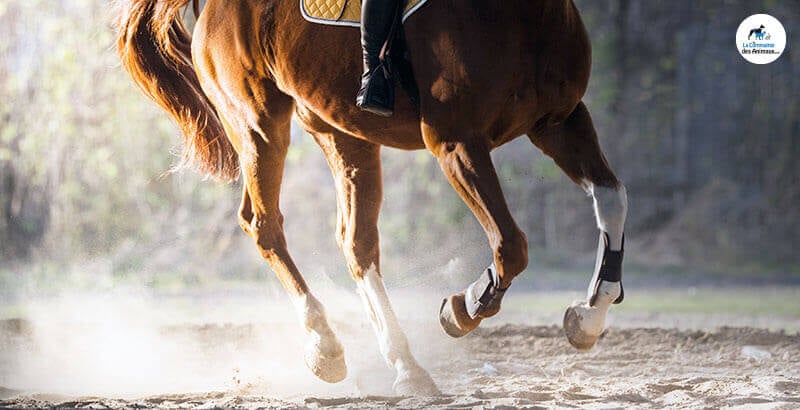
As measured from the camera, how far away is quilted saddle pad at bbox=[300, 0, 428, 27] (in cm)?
302

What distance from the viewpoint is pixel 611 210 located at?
9.65ft

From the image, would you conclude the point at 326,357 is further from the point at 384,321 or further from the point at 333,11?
the point at 333,11

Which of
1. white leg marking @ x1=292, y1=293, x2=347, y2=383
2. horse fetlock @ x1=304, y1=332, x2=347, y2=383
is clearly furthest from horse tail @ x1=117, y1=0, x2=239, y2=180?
horse fetlock @ x1=304, y1=332, x2=347, y2=383

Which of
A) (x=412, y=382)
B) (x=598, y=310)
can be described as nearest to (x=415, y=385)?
(x=412, y=382)

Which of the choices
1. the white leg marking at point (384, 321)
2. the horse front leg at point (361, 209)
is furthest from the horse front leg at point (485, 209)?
the horse front leg at point (361, 209)

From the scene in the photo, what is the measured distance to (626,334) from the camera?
16.0 feet

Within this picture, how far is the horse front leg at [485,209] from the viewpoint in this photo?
2723mm

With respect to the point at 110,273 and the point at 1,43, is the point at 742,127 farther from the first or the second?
the point at 1,43

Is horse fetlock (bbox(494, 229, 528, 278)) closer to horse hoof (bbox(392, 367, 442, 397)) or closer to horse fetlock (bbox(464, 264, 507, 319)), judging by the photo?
horse fetlock (bbox(464, 264, 507, 319))

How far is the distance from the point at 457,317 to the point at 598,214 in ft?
1.82

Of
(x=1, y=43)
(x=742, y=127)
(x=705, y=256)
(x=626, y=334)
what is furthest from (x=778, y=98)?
(x=1, y=43)

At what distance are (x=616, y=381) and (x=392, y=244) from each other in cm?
182

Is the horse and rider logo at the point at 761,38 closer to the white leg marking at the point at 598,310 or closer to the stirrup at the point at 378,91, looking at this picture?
the white leg marking at the point at 598,310

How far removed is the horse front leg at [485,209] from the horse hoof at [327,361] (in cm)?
65
